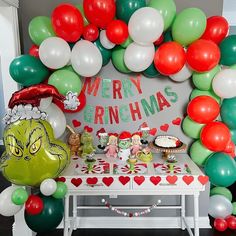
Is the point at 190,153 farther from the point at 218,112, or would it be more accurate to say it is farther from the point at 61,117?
the point at 61,117

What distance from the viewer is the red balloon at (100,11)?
1.88m

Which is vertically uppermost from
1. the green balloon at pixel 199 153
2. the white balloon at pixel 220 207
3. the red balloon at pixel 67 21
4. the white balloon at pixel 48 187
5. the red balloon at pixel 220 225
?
the red balloon at pixel 67 21

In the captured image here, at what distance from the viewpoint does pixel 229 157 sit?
7.45ft

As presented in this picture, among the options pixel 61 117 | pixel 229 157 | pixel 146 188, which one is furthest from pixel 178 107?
pixel 61 117

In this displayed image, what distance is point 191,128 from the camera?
230cm

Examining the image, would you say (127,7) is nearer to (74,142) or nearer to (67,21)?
(67,21)

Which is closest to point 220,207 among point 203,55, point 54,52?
point 203,55

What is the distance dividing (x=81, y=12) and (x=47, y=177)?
1085 mm

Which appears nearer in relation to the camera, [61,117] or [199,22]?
[199,22]

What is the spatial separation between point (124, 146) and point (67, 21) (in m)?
0.95

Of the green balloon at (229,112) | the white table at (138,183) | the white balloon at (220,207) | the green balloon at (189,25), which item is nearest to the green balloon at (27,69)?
the white table at (138,183)

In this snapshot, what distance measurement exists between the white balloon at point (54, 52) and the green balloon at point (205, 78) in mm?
908

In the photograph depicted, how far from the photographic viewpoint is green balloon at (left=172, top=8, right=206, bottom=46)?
1.92 metres

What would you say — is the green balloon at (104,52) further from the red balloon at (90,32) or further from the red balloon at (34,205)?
the red balloon at (34,205)
